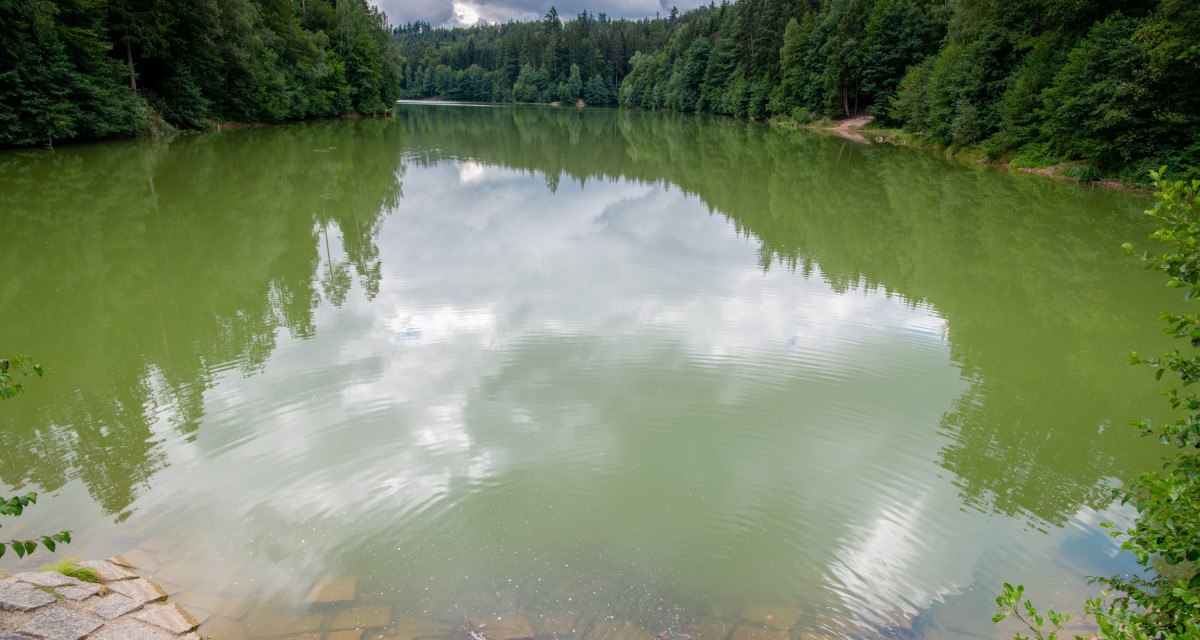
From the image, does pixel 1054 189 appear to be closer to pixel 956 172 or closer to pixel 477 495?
pixel 956 172

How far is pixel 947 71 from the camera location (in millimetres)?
34688

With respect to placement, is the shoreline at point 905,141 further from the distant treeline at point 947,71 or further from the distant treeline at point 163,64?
the distant treeline at point 163,64

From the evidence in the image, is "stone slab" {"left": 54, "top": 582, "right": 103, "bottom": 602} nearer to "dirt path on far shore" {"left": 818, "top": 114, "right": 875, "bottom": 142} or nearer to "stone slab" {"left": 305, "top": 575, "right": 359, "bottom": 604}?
"stone slab" {"left": 305, "top": 575, "right": 359, "bottom": 604}

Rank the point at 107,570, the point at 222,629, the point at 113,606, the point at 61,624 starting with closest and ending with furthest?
1. the point at 61,624
2. the point at 113,606
3. the point at 222,629
4. the point at 107,570

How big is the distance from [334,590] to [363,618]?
1.27ft

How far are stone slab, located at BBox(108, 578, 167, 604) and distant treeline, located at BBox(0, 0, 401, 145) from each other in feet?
94.3

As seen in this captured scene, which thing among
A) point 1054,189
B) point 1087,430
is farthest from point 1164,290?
point 1054,189

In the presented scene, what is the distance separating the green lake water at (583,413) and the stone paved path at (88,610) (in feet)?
1.06

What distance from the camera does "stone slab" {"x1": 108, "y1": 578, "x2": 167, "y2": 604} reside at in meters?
4.21

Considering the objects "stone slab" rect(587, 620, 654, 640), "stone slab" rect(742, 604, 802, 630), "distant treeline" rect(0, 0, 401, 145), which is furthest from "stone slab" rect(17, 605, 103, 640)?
"distant treeline" rect(0, 0, 401, 145)

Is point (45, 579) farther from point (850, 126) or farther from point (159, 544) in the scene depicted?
point (850, 126)

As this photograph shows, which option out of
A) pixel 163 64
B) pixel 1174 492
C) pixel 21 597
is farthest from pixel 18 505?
pixel 163 64

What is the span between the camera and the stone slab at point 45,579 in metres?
4.01

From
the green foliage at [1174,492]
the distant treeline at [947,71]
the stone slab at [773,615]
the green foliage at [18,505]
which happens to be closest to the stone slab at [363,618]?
the green foliage at [18,505]
